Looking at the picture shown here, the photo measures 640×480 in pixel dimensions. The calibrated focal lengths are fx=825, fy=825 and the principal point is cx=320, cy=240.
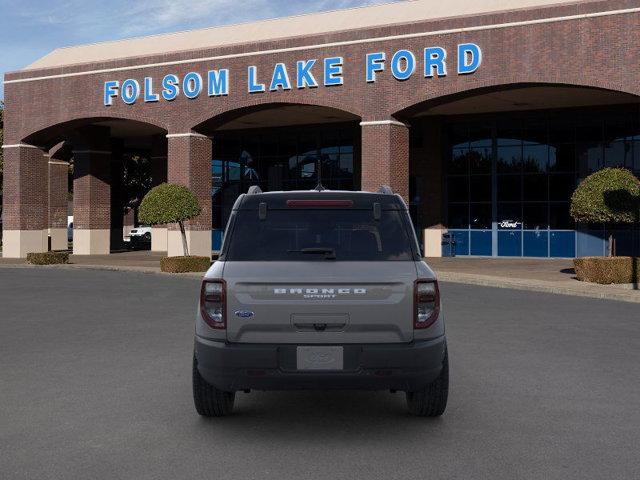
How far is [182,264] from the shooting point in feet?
91.0

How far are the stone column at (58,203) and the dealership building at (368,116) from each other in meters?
0.12

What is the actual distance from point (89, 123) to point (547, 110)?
2106cm

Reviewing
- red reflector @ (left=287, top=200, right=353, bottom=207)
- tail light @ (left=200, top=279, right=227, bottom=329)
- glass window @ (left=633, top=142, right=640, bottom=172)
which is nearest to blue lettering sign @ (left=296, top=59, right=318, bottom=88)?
glass window @ (left=633, top=142, right=640, bottom=172)

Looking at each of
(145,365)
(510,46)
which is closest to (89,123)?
(510,46)

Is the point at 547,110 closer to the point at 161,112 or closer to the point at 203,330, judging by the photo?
the point at 161,112

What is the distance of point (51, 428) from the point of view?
663 cm

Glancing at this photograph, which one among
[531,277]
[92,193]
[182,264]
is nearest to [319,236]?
[531,277]

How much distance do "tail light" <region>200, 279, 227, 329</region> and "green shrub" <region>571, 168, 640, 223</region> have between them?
60.4 feet

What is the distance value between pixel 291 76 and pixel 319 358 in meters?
26.9

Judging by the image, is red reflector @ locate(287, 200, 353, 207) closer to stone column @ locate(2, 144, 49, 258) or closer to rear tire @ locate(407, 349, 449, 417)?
rear tire @ locate(407, 349, 449, 417)

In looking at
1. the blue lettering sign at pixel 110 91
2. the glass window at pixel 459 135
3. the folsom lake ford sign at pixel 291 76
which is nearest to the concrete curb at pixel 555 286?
the folsom lake ford sign at pixel 291 76

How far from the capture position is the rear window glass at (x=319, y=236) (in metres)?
6.29

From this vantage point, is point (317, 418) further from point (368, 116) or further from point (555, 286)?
point (368, 116)

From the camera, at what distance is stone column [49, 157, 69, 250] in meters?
43.8
